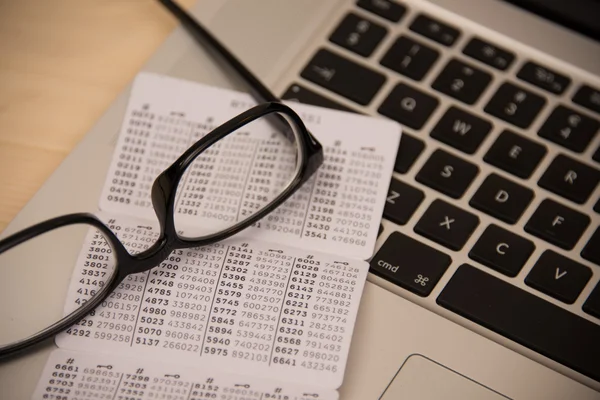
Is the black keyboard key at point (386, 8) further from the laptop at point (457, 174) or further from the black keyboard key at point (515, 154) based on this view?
the black keyboard key at point (515, 154)

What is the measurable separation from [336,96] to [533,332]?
0.21m

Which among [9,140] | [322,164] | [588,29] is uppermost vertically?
[588,29]

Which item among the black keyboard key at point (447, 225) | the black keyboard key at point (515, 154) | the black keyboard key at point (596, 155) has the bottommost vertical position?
the black keyboard key at point (447, 225)

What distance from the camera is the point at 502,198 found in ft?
1.66

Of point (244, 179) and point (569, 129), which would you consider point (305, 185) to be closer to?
point (244, 179)

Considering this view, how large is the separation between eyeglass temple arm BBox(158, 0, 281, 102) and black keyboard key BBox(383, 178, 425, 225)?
→ 0.36 feet

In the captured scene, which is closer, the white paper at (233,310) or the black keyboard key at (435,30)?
the white paper at (233,310)

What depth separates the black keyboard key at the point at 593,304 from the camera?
0.47m

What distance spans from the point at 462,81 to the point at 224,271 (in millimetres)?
222

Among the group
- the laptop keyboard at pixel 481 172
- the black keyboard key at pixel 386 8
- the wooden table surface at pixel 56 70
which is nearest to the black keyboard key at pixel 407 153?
the laptop keyboard at pixel 481 172

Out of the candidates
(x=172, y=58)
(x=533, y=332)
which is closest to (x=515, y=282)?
(x=533, y=332)

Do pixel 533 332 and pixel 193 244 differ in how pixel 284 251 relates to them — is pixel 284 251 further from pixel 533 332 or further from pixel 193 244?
pixel 533 332

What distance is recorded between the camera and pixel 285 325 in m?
0.46

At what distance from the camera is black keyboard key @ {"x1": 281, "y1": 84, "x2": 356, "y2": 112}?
21.7 inches
